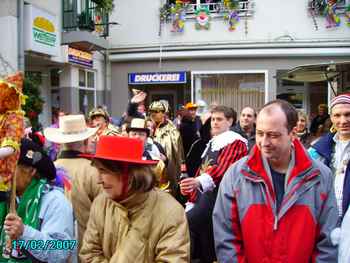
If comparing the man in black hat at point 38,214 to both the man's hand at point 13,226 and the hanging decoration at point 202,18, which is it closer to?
the man's hand at point 13,226

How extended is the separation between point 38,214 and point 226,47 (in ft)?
45.1

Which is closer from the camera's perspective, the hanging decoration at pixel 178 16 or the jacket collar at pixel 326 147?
the jacket collar at pixel 326 147

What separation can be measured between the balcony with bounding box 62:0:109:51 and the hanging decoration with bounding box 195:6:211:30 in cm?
365

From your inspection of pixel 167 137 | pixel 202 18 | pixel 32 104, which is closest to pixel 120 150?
pixel 167 137

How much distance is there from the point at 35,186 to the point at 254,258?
1414 millimetres

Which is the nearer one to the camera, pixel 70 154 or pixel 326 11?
pixel 70 154

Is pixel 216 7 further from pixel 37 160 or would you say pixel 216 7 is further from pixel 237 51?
pixel 37 160

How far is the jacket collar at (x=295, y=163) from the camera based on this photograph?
264 centimetres

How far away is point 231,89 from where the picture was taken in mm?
16391

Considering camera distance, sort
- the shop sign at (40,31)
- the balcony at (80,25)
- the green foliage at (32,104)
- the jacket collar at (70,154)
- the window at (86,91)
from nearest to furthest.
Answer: the jacket collar at (70,154), the green foliage at (32,104), the shop sign at (40,31), the balcony at (80,25), the window at (86,91)

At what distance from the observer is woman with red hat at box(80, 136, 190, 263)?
238cm

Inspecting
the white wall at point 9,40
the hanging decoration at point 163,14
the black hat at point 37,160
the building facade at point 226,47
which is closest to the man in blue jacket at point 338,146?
the black hat at point 37,160

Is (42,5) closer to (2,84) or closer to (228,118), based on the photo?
(228,118)

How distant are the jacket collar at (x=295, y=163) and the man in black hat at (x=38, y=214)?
1.19 meters
